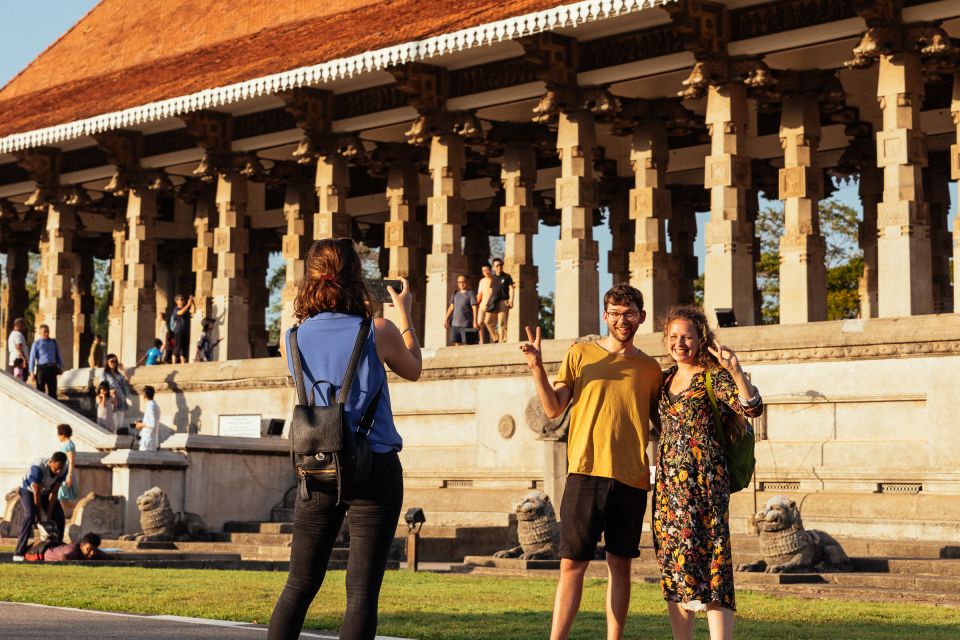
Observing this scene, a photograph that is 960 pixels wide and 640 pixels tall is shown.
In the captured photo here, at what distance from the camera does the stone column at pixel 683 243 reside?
34.1 meters

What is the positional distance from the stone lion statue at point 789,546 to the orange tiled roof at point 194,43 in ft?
32.1

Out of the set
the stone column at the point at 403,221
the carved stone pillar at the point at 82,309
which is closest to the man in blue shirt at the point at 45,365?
the stone column at the point at 403,221

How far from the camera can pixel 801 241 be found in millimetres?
23922

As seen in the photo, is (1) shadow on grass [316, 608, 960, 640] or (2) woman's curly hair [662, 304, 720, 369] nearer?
(2) woman's curly hair [662, 304, 720, 369]

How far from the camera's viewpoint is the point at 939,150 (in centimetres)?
3020

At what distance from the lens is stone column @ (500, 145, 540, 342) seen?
1107 inches

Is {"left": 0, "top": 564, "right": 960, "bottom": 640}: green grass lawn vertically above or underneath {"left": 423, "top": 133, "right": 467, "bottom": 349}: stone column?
underneath

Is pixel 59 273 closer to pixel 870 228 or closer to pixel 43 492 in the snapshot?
pixel 870 228

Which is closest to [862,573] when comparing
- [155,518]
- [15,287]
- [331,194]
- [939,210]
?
[155,518]

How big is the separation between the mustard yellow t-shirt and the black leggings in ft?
4.76

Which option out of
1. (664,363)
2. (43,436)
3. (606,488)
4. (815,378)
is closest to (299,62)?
(43,436)

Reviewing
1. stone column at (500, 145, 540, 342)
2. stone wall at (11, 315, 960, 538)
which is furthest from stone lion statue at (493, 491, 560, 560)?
stone column at (500, 145, 540, 342)

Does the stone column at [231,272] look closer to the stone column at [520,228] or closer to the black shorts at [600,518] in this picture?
the stone column at [520,228]

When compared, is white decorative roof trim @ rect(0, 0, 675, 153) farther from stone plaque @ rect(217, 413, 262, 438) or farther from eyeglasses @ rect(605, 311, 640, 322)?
eyeglasses @ rect(605, 311, 640, 322)
